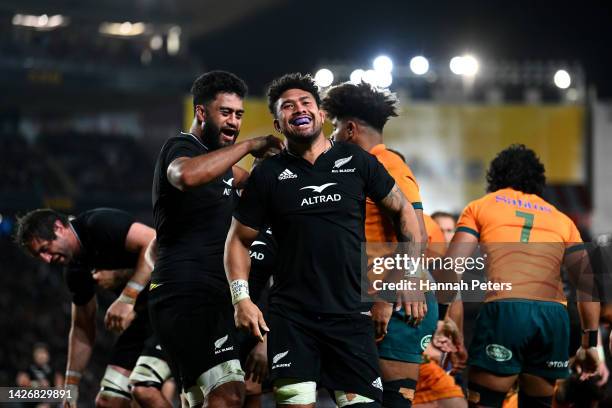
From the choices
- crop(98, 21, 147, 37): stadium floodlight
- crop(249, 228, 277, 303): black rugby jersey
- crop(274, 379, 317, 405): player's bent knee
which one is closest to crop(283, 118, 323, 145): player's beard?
crop(274, 379, 317, 405): player's bent knee

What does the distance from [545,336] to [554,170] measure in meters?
20.6

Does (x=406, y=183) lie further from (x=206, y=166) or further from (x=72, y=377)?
(x=72, y=377)

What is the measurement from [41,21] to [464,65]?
45.8 feet

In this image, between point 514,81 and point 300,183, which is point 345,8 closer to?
point 514,81

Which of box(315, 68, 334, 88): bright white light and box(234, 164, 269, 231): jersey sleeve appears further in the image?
box(315, 68, 334, 88): bright white light

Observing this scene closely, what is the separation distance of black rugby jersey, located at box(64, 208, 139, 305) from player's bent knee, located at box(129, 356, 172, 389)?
0.73 meters

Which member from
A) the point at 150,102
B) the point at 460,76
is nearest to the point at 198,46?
the point at 150,102

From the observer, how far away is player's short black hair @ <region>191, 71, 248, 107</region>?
6027 mm

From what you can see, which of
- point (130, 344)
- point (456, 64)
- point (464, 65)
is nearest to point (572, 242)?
point (130, 344)

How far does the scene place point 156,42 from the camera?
33719 millimetres

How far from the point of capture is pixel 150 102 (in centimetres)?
3212

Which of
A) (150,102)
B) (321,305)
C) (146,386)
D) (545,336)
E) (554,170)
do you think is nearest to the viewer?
(321,305)

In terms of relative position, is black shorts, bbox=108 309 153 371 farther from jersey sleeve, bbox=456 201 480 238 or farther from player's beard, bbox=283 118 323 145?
player's beard, bbox=283 118 323 145

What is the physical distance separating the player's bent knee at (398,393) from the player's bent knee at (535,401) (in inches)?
46.5
